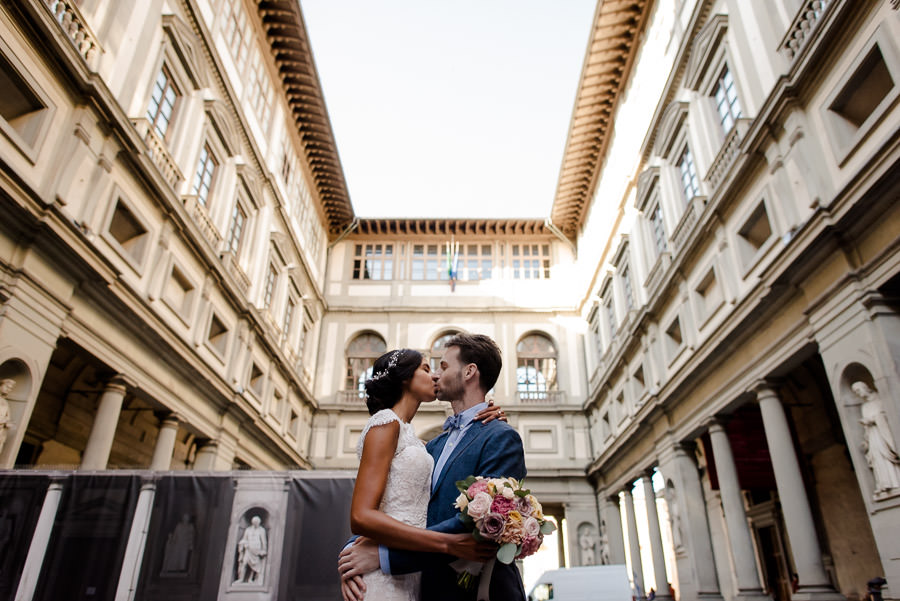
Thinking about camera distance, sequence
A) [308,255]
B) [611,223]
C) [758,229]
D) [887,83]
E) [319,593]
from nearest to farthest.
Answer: [319,593]
[887,83]
[758,229]
[611,223]
[308,255]

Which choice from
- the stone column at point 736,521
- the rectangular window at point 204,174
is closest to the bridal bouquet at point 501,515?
the stone column at point 736,521

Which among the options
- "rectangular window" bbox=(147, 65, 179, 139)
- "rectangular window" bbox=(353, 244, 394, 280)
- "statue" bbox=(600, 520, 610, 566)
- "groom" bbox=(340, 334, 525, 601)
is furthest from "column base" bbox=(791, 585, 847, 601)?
"rectangular window" bbox=(353, 244, 394, 280)

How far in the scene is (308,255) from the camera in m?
26.4

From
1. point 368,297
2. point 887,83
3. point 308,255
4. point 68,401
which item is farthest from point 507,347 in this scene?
point 887,83

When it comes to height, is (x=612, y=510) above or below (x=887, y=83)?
below

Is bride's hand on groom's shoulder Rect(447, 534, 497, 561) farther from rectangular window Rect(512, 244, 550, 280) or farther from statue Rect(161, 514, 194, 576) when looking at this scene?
rectangular window Rect(512, 244, 550, 280)

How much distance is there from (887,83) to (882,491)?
19.8 ft

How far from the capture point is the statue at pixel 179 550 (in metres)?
7.89

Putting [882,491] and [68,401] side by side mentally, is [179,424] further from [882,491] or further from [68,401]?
[882,491]

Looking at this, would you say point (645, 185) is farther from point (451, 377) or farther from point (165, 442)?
point (451, 377)

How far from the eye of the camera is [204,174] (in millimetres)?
16266

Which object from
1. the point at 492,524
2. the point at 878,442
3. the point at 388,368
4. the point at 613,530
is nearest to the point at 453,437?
the point at 388,368

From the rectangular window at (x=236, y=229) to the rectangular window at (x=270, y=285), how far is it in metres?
2.49

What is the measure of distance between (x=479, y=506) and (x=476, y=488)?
93 millimetres
